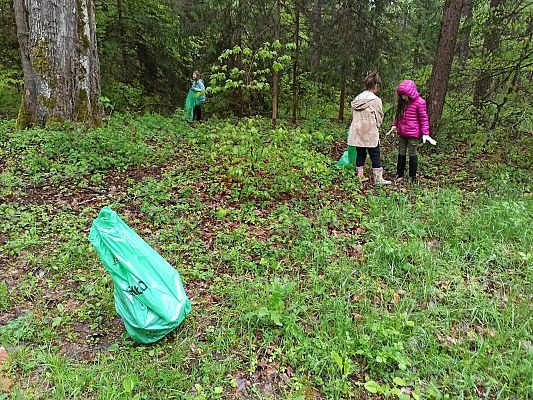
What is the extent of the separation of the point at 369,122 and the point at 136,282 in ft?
14.2

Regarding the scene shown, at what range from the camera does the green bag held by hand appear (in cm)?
269

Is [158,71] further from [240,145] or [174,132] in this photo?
[240,145]

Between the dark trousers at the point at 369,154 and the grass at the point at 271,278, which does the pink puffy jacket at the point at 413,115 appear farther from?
the grass at the point at 271,278

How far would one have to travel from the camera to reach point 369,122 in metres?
5.89

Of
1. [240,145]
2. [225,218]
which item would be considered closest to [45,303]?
[225,218]

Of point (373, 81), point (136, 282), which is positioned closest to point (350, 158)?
point (373, 81)

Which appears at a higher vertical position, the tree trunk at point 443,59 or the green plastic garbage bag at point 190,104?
the tree trunk at point 443,59

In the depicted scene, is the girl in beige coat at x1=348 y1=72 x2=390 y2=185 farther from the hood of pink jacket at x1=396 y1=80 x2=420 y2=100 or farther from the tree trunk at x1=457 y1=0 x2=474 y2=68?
the tree trunk at x1=457 y1=0 x2=474 y2=68

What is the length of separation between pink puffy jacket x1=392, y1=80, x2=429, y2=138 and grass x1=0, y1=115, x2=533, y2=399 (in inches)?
32.6

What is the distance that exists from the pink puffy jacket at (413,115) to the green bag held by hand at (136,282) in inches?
173

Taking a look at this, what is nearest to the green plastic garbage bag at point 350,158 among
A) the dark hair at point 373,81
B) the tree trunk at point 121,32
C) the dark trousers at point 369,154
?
the dark trousers at point 369,154

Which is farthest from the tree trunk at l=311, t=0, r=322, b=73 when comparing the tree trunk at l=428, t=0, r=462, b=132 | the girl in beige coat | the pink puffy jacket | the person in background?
the pink puffy jacket

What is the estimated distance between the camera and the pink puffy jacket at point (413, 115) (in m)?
5.76

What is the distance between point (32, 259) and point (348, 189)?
3.87 meters
